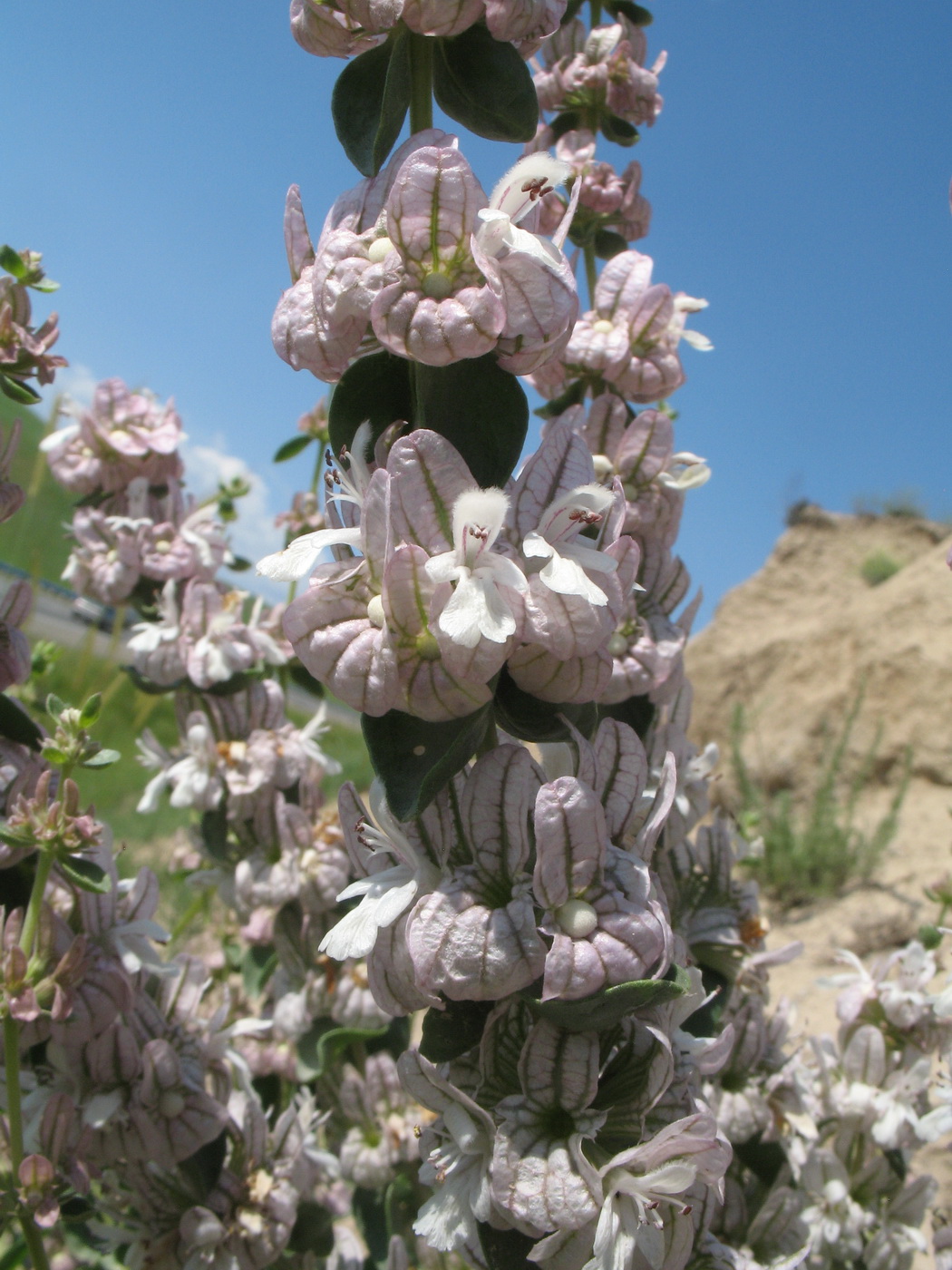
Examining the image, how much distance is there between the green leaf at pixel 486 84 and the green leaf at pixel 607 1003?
80cm

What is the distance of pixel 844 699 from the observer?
7105 mm

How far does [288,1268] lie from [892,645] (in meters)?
6.26

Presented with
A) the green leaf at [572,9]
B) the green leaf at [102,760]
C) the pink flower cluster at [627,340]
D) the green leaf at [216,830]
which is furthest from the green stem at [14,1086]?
the green leaf at [572,9]

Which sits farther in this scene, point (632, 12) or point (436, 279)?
point (632, 12)

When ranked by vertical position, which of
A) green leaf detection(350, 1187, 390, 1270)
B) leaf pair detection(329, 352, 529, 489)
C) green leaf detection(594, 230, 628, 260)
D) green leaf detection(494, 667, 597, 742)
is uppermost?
green leaf detection(594, 230, 628, 260)

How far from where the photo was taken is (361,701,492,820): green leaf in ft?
2.70

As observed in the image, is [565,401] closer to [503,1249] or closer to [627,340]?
[627,340]

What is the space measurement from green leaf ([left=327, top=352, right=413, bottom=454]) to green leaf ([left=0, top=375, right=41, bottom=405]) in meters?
0.56

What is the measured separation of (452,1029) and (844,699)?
22.0 feet

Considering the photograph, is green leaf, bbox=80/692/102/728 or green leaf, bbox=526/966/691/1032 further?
green leaf, bbox=80/692/102/728

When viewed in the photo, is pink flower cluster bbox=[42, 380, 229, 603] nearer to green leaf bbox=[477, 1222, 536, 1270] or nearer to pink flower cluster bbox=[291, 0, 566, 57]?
pink flower cluster bbox=[291, 0, 566, 57]

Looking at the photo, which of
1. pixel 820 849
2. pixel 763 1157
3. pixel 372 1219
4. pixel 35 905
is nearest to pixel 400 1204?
pixel 372 1219

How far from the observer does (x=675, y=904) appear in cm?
143

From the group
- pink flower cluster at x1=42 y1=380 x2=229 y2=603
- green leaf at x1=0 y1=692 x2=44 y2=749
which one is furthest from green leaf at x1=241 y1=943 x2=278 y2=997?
green leaf at x1=0 y1=692 x2=44 y2=749
